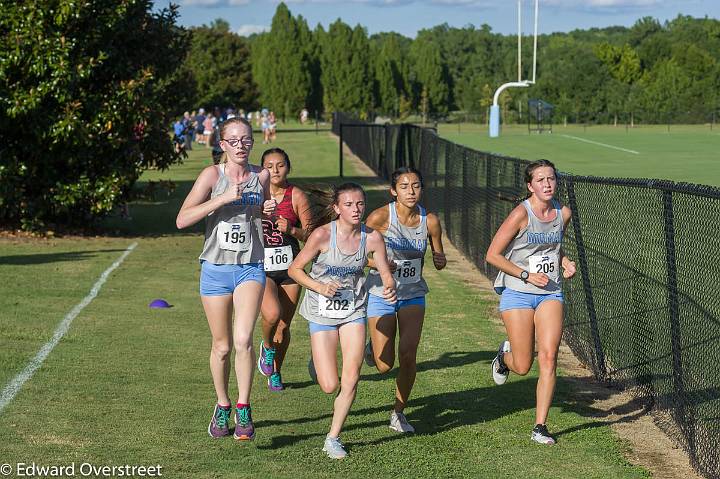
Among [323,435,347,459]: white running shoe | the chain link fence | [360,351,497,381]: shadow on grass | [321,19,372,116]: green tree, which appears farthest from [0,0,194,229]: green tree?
[321,19,372,116]: green tree

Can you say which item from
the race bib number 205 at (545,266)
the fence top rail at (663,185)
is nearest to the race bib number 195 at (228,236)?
the race bib number 205 at (545,266)

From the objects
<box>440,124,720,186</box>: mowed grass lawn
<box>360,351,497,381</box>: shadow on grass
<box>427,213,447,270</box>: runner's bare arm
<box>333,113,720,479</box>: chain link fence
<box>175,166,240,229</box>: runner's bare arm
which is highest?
<box>175,166,240,229</box>: runner's bare arm

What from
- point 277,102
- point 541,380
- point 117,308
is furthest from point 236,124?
point 277,102

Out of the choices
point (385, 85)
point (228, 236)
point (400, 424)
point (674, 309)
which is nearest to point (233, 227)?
point (228, 236)

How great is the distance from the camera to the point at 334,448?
24.4ft

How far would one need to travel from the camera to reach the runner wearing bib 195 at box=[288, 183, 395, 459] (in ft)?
24.3

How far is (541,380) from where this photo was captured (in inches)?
312

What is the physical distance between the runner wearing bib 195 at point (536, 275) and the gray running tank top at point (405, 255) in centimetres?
47

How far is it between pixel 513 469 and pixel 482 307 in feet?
23.9

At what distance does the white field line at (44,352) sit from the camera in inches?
359

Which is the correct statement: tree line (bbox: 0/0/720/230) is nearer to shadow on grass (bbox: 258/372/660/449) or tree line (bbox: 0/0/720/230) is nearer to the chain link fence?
the chain link fence

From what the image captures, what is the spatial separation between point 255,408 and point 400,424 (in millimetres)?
1267

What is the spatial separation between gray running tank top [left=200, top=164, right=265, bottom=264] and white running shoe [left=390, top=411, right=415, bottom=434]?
1.49 meters

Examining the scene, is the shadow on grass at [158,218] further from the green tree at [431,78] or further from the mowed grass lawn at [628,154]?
the green tree at [431,78]
